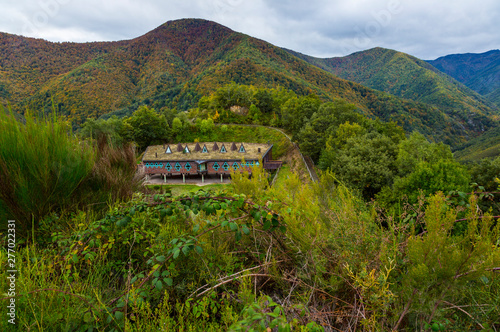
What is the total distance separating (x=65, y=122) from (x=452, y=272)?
418 cm

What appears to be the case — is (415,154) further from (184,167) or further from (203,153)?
(184,167)

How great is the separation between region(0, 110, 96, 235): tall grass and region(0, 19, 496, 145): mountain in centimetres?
8845

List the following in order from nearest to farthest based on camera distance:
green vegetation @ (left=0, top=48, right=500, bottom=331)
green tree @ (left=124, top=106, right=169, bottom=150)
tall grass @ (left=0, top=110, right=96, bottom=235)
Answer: green vegetation @ (left=0, top=48, right=500, bottom=331) → tall grass @ (left=0, top=110, right=96, bottom=235) → green tree @ (left=124, top=106, right=169, bottom=150)

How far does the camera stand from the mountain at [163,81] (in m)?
91.9

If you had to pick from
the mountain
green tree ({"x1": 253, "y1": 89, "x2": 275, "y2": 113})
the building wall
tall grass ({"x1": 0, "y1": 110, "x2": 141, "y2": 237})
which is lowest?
the building wall

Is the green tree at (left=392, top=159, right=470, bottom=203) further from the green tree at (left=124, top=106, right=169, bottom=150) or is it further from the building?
the green tree at (left=124, top=106, right=169, bottom=150)

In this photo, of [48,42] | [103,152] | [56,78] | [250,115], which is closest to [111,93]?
[56,78]

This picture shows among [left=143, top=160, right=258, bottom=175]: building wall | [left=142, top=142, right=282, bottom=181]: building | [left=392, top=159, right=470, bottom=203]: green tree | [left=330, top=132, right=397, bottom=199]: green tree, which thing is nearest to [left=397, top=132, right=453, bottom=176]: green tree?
[left=330, top=132, right=397, bottom=199]: green tree

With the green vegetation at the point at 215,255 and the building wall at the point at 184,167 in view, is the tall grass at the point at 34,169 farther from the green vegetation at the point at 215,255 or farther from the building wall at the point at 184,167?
the building wall at the point at 184,167

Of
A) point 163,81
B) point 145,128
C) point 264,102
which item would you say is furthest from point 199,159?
point 163,81

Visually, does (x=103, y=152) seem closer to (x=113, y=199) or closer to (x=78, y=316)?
(x=113, y=199)

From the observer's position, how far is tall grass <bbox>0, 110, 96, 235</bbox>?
7.34ft

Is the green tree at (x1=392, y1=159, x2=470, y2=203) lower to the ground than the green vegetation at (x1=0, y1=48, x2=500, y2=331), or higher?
lower

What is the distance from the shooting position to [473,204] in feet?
5.48
